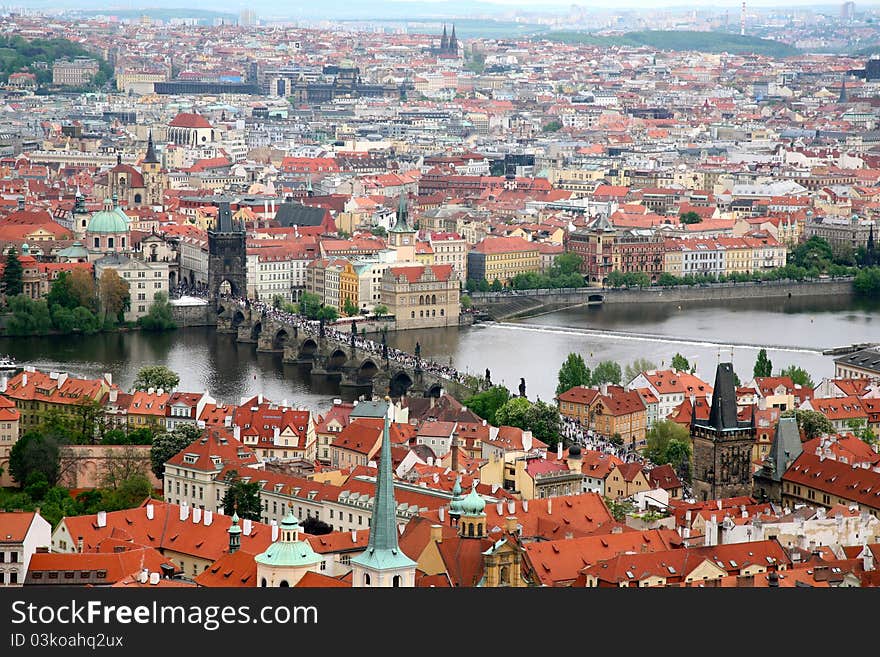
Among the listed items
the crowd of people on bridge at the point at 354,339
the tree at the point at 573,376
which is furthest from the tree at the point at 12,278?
the tree at the point at 573,376

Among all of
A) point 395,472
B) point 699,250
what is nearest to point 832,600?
point 395,472

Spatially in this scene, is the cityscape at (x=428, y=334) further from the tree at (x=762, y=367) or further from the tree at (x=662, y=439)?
the tree at (x=762, y=367)

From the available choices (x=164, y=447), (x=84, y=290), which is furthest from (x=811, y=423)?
(x=84, y=290)

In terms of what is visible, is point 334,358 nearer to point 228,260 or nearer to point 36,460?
point 228,260

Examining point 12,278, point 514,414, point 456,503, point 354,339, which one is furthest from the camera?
point 12,278

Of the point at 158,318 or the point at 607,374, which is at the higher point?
the point at 607,374

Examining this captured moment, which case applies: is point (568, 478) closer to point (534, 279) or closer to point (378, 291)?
point (378, 291)

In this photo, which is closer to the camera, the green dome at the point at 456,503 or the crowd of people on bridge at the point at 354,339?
the green dome at the point at 456,503
